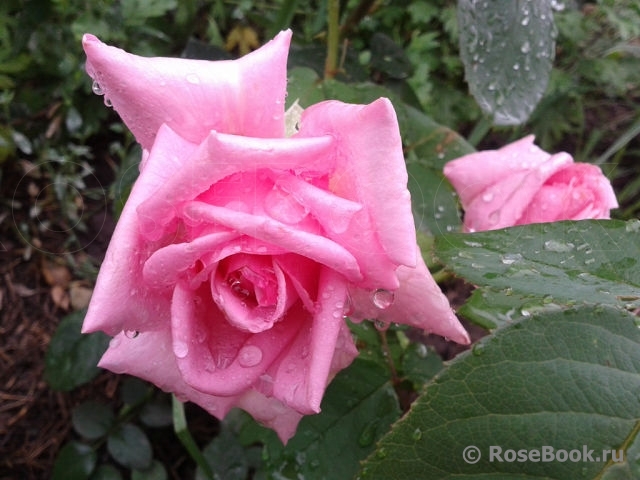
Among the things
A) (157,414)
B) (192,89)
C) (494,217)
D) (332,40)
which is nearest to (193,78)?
(192,89)

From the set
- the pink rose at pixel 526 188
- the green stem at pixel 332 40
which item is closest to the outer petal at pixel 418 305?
the pink rose at pixel 526 188

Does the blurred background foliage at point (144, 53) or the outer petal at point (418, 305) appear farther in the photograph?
the blurred background foliage at point (144, 53)

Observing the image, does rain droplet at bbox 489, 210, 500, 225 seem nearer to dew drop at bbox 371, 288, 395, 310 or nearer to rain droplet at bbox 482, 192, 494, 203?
rain droplet at bbox 482, 192, 494, 203

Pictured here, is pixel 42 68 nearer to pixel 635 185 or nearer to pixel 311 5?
pixel 311 5

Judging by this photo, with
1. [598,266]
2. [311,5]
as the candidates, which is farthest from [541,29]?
[311,5]

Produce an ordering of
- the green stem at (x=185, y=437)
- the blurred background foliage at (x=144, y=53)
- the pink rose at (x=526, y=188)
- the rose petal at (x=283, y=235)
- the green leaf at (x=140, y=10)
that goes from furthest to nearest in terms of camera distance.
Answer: the green leaf at (x=140, y=10)
the blurred background foliage at (x=144, y=53)
the green stem at (x=185, y=437)
the pink rose at (x=526, y=188)
the rose petal at (x=283, y=235)

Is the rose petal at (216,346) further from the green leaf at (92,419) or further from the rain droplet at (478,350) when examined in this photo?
the green leaf at (92,419)
